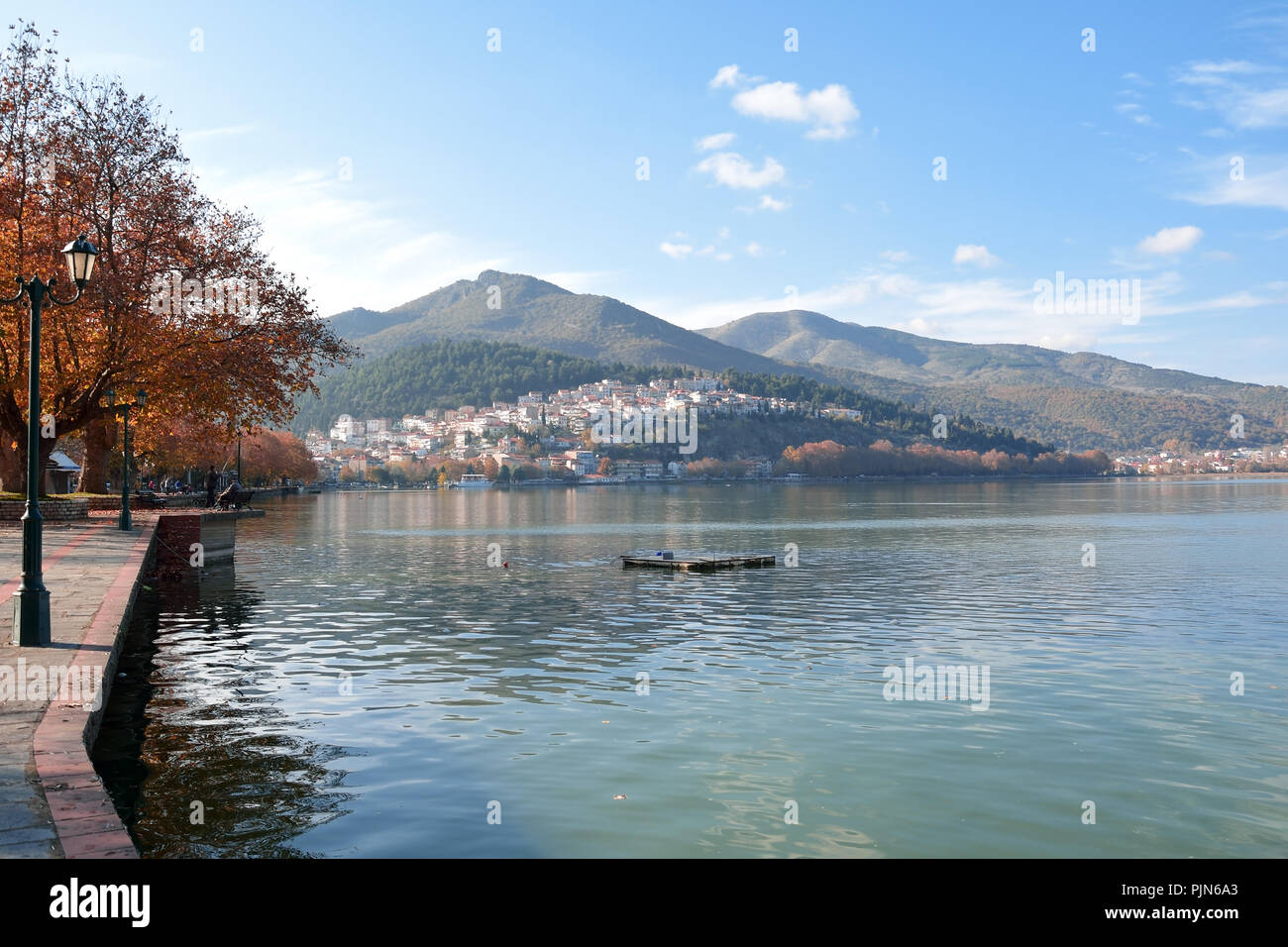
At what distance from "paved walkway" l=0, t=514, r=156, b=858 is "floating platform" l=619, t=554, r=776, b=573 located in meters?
18.8

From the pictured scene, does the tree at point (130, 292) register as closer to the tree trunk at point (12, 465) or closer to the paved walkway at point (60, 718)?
the tree trunk at point (12, 465)

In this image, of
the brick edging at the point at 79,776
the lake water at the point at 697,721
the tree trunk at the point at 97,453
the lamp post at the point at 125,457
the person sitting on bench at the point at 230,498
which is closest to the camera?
the brick edging at the point at 79,776

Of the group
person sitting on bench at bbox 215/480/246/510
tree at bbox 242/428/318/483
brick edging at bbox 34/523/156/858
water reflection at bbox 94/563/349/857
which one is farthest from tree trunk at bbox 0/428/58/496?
tree at bbox 242/428/318/483

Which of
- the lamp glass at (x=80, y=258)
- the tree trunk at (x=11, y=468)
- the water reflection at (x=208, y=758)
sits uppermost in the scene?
the lamp glass at (x=80, y=258)

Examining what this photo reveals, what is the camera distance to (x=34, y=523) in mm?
15234

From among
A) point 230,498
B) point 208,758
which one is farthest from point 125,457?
point 230,498

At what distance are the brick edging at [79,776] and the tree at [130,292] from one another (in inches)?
974

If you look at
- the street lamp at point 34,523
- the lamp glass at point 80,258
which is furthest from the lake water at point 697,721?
the lamp glass at point 80,258

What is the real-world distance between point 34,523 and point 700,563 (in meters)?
24.4

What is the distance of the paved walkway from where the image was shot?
24.2ft

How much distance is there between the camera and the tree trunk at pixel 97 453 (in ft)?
152

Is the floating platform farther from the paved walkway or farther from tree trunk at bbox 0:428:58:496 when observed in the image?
tree trunk at bbox 0:428:58:496
